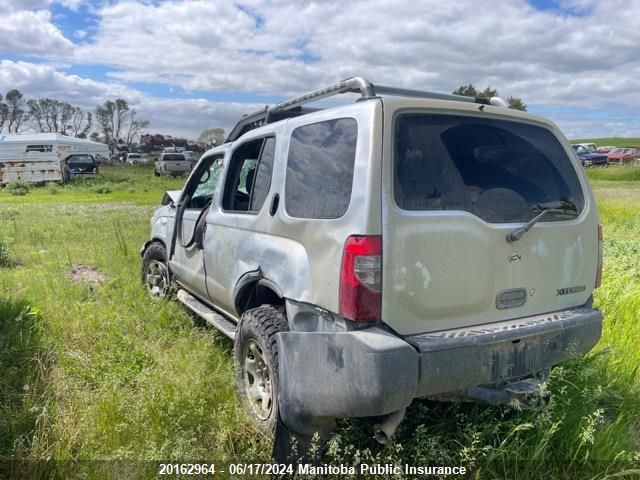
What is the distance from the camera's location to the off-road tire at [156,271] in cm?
553

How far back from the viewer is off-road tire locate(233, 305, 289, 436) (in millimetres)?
2947

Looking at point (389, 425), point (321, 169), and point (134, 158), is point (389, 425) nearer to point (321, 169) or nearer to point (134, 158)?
point (321, 169)

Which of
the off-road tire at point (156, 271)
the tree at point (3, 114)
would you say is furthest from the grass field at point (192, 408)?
the tree at point (3, 114)

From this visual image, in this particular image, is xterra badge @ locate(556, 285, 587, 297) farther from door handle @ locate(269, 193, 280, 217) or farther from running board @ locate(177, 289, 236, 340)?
running board @ locate(177, 289, 236, 340)

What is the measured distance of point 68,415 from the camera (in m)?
3.20

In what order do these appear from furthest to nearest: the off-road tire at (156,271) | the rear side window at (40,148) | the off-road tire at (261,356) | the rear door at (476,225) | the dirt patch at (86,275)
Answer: the rear side window at (40,148) → the dirt patch at (86,275) → the off-road tire at (156,271) → the off-road tire at (261,356) → the rear door at (476,225)

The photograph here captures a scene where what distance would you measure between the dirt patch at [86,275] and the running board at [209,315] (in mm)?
2214

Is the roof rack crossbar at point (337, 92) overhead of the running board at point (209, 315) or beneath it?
overhead

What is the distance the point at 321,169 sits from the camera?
284cm

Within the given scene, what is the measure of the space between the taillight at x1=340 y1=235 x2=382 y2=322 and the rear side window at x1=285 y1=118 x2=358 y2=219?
0.84 ft

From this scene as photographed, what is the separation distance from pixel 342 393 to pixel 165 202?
162 inches

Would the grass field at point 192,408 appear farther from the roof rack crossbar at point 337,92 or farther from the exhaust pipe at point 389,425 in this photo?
the roof rack crossbar at point 337,92

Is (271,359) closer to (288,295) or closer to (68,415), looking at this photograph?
(288,295)

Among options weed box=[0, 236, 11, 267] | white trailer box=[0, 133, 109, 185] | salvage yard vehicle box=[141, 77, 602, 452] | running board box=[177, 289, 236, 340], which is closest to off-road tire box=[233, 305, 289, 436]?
salvage yard vehicle box=[141, 77, 602, 452]
